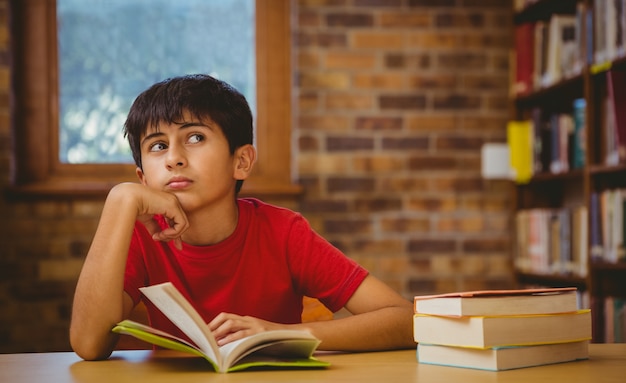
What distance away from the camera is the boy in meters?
1.49

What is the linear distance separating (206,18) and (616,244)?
2.00 m

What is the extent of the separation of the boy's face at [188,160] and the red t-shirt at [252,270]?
12cm

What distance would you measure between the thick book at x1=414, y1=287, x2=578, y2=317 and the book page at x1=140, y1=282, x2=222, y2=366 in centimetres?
32

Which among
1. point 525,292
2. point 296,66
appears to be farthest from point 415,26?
point 525,292

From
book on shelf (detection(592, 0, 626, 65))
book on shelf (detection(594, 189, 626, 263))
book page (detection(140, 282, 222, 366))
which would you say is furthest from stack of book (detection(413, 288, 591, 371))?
book on shelf (detection(592, 0, 626, 65))

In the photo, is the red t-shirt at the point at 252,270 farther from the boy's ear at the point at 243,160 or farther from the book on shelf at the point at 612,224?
the book on shelf at the point at 612,224

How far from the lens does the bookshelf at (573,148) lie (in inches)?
115

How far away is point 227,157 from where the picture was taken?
1.70m

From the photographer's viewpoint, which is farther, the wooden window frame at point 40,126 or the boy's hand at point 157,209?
the wooden window frame at point 40,126

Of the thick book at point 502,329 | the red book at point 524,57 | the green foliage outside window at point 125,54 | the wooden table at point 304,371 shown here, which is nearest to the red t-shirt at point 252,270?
the wooden table at point 304,371

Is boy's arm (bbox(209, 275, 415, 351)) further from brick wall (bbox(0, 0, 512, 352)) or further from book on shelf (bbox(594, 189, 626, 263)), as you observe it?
brick wall (bbox(0, 0, 512, 352))

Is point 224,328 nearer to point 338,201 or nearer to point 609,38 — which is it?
point 609,38

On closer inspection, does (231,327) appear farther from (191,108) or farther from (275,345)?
(191,108)

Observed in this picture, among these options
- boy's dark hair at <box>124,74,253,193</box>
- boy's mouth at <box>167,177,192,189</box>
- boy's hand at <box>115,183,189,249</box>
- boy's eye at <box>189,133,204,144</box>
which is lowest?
boy's hand at <box>115,183,189,249</box>
